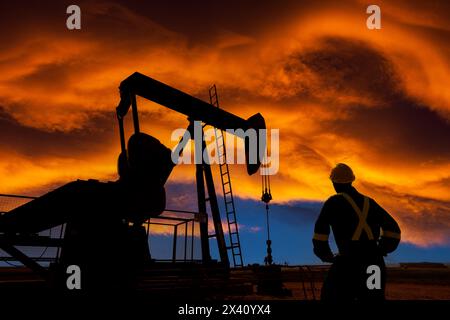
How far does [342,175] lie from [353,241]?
1.93 ft

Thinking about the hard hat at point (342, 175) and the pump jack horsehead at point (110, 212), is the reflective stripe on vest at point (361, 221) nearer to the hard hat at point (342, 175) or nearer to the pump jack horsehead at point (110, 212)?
the hard hat at point (342, 175)

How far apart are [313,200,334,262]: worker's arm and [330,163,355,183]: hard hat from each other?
0.27 meters

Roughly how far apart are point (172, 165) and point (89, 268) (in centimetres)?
154

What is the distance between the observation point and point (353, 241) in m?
2.76

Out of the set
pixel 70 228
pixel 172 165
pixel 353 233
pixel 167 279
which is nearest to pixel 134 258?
pixel 70 228

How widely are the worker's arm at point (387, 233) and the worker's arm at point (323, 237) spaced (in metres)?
0.44

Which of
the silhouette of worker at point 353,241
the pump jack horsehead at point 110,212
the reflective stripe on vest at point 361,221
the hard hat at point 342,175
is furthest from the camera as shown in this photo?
the pump jack horsehead at point 110,212

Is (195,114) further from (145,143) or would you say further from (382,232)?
(382,232)

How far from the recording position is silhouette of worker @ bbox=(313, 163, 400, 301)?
2.64m

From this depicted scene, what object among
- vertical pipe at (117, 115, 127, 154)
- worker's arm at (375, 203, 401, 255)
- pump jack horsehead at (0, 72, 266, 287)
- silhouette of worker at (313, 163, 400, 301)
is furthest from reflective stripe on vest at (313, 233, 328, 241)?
vertical pipe at (117, 115, 127, 154)

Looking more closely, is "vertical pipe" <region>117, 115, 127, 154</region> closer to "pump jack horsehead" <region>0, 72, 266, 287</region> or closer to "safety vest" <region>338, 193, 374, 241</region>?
"pump jack horsehead" <region>0, 72, 266, 287</region>

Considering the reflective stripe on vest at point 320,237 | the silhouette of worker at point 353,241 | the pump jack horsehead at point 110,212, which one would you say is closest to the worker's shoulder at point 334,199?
the silhouette of worker at point 353,241

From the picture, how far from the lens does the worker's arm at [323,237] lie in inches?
109

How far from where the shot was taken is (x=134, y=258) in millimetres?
→ 4137
